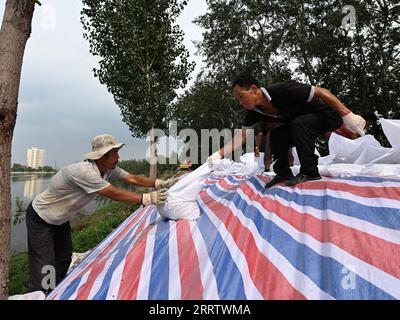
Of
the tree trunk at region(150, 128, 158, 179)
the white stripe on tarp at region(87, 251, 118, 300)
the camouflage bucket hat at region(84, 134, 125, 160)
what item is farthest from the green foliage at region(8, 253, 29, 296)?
the tree trunk at region(150, 128, 158, 179)

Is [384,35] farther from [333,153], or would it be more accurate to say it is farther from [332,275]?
[332,275]

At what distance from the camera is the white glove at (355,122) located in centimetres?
238

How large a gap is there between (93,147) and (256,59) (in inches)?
614

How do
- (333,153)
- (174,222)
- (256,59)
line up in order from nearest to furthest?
(174,222), (333,153), (256,59)

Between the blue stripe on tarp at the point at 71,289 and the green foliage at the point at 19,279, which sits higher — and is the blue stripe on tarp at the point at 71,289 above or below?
above

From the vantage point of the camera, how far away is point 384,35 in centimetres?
1348

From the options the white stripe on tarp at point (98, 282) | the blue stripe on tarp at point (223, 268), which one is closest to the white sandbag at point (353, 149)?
the blue stripe on tarp at point (223, 268)

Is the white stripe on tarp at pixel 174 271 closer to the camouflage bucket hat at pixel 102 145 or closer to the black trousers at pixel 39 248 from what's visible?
the camouflage bucket hat at pixel 102 145

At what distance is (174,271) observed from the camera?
1.55 meters

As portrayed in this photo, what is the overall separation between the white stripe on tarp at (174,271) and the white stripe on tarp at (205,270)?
0.11m

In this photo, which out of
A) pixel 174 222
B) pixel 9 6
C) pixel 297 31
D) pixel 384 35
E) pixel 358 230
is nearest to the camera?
pixel 358 230

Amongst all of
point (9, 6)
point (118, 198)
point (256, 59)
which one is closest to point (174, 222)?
point (118, 198)
